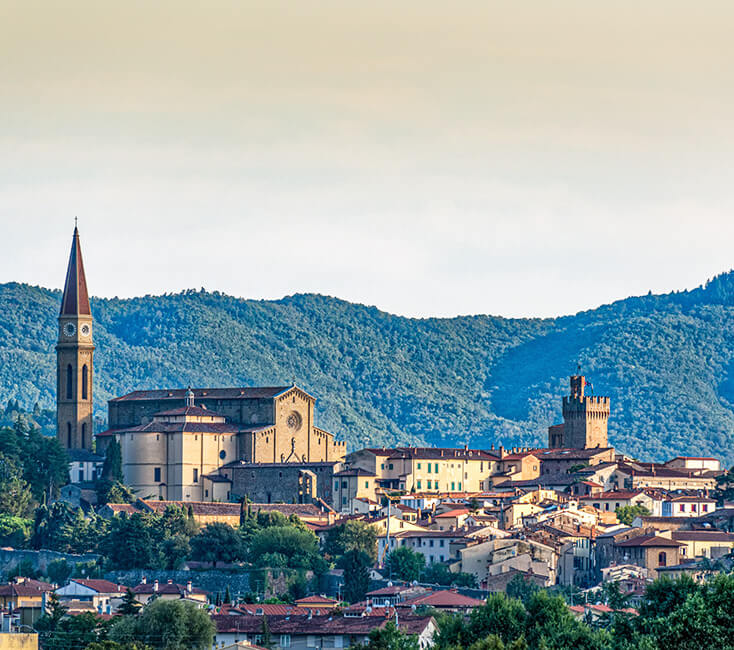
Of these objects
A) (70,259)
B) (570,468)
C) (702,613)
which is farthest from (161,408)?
(702,613)

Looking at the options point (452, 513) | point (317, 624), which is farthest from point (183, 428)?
point (317, 624)

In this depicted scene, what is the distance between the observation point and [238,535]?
11400cm

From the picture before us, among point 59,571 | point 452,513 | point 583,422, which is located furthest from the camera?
point 583,422

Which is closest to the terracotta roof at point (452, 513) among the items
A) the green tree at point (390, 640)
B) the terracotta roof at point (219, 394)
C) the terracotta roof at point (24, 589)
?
the terracotta roof at point (219, 394)

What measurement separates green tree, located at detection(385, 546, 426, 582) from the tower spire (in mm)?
39057

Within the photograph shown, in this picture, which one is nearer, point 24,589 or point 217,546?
point 24,589

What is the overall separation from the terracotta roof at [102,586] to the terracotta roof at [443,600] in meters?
13.5

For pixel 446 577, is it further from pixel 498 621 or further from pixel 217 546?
pixel 498 621

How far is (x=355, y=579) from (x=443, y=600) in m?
10.8

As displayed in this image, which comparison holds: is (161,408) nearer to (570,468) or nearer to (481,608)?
(570,468)

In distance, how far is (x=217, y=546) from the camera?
113m

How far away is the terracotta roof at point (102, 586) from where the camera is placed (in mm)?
101500

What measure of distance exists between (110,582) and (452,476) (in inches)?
1341

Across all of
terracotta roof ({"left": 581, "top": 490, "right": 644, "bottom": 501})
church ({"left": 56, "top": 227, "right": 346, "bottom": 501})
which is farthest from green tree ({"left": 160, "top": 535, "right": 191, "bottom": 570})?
terracotta roof ({"left": 581, "top": 490, "right": 644, "bottom": 501})
